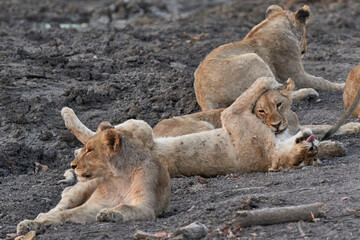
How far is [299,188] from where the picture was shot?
225 inches

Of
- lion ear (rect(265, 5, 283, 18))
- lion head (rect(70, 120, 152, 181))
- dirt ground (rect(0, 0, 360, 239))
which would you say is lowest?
dirt ground (rect(0, 0, 360, 239))

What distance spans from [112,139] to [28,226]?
86 centimetres

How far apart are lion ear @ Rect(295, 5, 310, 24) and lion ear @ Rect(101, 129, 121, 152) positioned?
5.00m

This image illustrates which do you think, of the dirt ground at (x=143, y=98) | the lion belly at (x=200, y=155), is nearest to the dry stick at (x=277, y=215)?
the dirt ground at (x=143, y=98)

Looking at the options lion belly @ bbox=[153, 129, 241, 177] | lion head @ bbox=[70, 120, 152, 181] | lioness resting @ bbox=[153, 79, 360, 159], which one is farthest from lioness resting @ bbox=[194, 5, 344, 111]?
lion head @ bbox=[70, 120, 152, 181]

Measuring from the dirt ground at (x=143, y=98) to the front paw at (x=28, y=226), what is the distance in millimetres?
114

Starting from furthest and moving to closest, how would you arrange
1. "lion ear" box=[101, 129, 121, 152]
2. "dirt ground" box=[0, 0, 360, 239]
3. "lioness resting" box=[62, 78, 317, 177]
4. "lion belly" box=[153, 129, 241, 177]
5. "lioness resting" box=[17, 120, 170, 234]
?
"lion belly" box=[153, 129, 241, 177], "lioness resting" box=[62, 78, 317, 177], "lion ear" box=[101, 129, 121, 152], "lioness resting" box=[17, 120, 170, 234], "dirt ground" box=[0, 0, 360, 239]

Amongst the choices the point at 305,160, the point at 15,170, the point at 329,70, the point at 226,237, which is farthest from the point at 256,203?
the point at 329,70

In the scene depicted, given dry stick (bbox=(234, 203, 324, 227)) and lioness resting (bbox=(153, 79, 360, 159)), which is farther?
lioness resting (bbox=(153, 79, 360, 159))

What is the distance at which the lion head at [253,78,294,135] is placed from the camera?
6930mm

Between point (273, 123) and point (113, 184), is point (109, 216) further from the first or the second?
point (273, 123)

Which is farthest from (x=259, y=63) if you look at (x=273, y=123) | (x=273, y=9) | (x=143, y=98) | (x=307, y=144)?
(x=307, y=144)

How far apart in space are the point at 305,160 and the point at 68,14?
12866mm

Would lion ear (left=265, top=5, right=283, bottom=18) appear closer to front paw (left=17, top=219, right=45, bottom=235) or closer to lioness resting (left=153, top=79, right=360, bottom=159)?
lioness resting (left=153, top=79, right=360, bottom=159)
